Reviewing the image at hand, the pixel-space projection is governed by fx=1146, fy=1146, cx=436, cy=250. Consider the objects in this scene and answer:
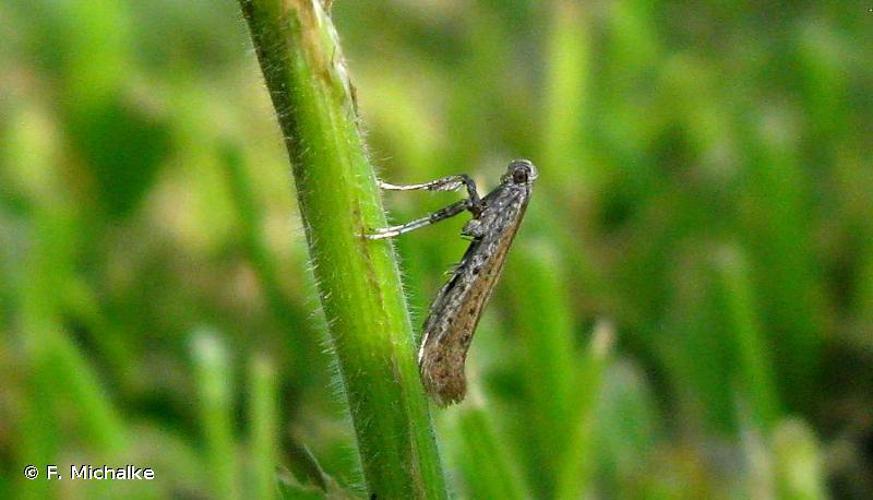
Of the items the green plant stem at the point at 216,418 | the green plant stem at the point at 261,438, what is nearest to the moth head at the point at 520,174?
the green plant stem at the point at 261,438

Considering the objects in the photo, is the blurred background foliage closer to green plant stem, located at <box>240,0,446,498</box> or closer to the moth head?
green plant stem, located at <box>240,0,446,498</box>

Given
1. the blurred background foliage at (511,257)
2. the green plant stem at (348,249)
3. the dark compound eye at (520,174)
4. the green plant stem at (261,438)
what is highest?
the blurred background foliage at (511,257)

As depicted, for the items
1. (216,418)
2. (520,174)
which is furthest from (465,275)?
(216,418)

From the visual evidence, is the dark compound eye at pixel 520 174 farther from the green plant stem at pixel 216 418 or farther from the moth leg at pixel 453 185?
the green plant stem at pixel 216 418

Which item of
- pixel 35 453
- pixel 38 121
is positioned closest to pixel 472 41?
pixel 38 121

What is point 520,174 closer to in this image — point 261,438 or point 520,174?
point 520,174

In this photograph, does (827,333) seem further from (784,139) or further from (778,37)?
(778,37)

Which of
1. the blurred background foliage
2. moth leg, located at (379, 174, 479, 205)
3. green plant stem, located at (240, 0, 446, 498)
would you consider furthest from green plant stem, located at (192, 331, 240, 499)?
green plant stem, located at (240, 0, 446, 498)
